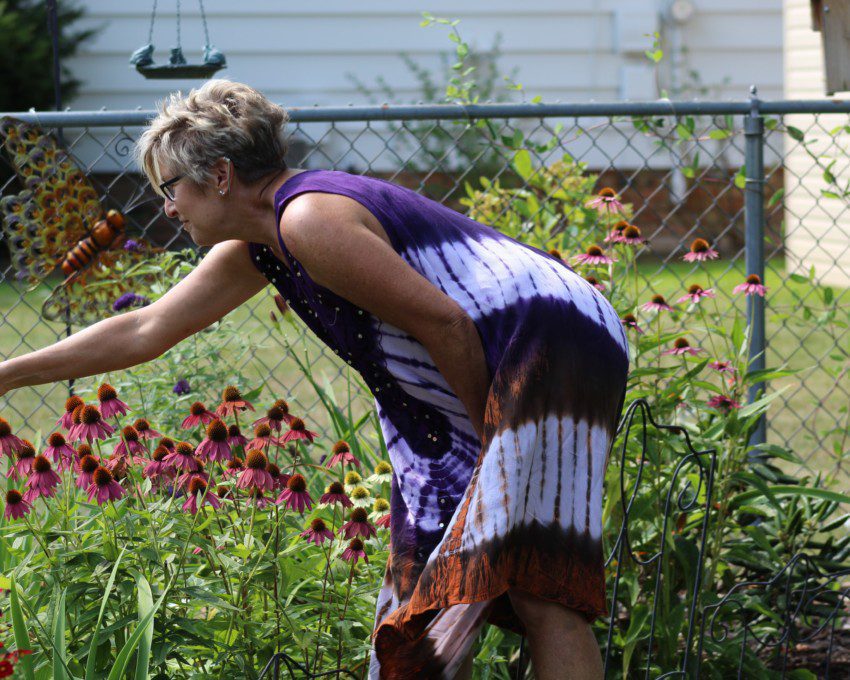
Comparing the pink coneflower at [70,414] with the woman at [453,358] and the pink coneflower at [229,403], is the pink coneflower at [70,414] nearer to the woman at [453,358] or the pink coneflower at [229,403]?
the pink coneflower at [229,403]

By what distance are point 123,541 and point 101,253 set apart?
146 centimetres

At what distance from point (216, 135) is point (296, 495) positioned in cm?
69

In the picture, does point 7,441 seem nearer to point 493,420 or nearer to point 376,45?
point 493,420

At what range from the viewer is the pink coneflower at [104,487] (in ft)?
6.36

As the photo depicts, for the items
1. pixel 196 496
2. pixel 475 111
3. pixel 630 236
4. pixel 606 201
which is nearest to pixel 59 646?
pixel 196 496

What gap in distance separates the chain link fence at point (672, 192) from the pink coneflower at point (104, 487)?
974 mm

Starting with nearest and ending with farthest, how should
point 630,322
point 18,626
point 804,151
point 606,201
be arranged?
point 18,626
point 630,322
point 606,201
point 804,151

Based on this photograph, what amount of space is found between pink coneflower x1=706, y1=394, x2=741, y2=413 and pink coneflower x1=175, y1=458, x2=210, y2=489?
129cm

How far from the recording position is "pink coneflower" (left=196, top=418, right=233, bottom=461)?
205 cm

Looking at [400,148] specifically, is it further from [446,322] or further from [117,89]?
[446,322]

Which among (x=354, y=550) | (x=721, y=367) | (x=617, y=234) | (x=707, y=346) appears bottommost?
(x=354, y=550)

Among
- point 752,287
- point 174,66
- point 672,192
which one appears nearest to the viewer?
point 752,287

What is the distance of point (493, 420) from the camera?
73.5 inches

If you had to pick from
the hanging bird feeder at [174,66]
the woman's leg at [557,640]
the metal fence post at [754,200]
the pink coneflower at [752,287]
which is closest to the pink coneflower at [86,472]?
the woman's leg at [557,640]
